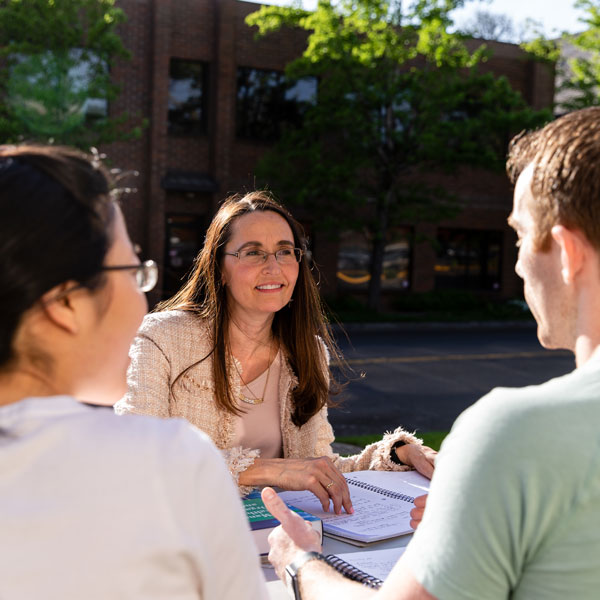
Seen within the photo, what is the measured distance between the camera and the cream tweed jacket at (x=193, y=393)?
3.11 m

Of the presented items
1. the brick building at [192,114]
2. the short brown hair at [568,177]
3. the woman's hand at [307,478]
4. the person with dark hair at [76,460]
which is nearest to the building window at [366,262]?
the brick building at [192,114]

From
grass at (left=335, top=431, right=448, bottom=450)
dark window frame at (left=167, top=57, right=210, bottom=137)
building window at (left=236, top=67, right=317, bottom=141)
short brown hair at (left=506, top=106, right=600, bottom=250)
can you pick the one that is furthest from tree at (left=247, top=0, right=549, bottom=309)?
short brown hair at (left=506, top=106, right=600, bottom=250)

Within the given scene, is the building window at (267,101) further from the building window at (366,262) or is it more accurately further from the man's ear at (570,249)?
the man's ear at (570,249)

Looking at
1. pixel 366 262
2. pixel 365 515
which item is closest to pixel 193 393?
pixel 365 515

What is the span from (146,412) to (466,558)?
205 cm

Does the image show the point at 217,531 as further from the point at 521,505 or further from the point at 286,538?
the point at 286,538

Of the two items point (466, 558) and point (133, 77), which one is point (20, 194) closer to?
point (466, 558)

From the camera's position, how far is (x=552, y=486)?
3.93ft

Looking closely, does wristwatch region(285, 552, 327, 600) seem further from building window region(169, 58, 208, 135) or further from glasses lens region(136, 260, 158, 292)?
building window region(169, 58, 208, 135)

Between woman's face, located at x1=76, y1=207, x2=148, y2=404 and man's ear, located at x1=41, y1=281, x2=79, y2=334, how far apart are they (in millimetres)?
45

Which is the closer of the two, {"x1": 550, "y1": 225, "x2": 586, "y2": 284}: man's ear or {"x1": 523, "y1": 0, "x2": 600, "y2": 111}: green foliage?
{"x1": 550, "y1": 225, "x2": 586, "y2": 284}: man's ear

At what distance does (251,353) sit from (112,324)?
229 centimetres

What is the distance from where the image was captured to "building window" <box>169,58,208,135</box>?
21391 mm

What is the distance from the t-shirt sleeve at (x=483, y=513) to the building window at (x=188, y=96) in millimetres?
21182
